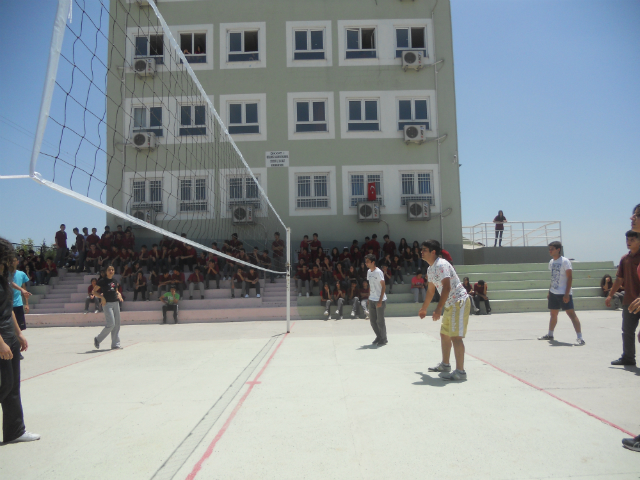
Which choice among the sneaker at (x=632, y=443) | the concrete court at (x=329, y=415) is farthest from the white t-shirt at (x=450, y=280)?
the sneaker at (x=632, y=443)

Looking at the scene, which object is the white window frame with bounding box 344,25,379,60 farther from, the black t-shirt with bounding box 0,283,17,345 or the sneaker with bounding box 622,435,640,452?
the sneaker with bounding box 622,435,640,452

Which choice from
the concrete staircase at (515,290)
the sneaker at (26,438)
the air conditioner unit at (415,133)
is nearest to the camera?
the sneaker at (26,438)

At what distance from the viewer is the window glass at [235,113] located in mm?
18000

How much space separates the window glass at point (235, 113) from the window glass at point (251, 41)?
258cm

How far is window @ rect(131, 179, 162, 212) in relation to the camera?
1714 cm

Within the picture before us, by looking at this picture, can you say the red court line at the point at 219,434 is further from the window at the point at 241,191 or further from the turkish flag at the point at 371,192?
the turkish flag at the point at 371,192

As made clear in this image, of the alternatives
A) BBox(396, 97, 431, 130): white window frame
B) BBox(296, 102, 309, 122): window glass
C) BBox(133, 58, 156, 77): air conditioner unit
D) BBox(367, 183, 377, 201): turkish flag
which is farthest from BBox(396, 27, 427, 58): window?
BBox(133, 58, 156, 77): air conditioner unit

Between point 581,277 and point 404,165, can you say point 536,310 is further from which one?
point 404,165

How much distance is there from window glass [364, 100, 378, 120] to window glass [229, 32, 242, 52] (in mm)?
6073

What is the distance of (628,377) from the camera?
4.96 metres

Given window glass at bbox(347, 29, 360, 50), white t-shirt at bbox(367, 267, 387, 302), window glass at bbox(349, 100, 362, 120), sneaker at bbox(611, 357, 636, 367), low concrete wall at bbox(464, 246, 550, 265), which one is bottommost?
sneaker at bbox(611, 357, 636, 367)

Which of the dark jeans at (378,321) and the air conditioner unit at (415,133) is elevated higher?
the air conditioner unit at (415,133)

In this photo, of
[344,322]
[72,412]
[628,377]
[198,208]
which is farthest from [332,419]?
[198,208]

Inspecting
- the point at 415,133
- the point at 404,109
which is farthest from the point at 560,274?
the point at 404,109
